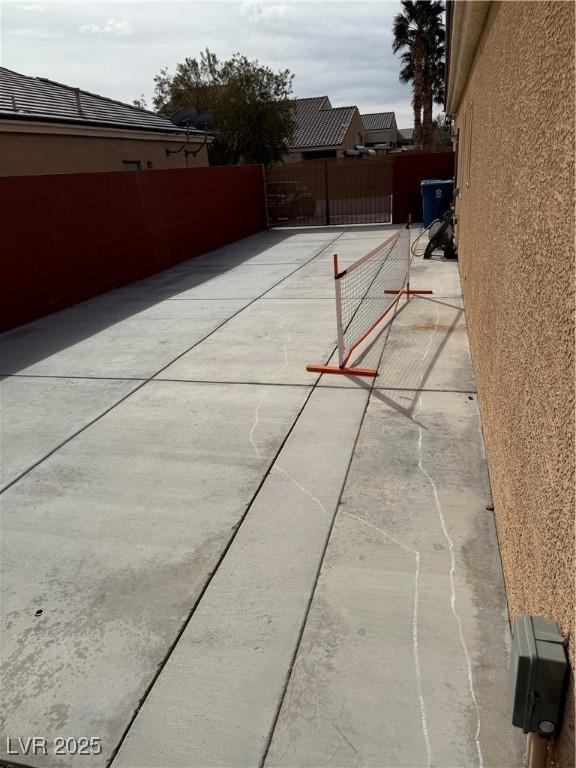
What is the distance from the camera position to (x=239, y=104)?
2739 cm

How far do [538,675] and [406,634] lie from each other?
1240 mm

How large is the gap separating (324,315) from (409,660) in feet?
20.3

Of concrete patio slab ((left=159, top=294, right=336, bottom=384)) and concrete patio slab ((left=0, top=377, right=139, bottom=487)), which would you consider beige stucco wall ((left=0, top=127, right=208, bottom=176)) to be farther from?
concrete patio slab ((left=0, top=377, right=139, bottom=487))

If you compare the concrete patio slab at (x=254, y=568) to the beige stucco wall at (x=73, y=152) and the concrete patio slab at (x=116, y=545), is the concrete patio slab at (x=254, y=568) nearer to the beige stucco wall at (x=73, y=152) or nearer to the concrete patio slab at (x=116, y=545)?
the concrete patio slab at (x=116, y=545)

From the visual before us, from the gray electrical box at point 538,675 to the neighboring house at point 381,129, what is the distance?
63.5 metres

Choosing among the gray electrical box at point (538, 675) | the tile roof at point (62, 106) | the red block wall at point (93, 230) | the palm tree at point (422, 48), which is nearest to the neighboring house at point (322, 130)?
the palm tree at point (422, 48)

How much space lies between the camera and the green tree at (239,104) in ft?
90.3

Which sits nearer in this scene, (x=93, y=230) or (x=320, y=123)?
(x=93, y=230)

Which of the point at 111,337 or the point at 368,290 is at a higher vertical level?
the point at 368,290

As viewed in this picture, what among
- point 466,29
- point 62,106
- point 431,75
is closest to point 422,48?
point 431,75

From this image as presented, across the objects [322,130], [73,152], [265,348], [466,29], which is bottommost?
[265,348]

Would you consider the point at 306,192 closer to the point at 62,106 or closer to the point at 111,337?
the point at 62,106

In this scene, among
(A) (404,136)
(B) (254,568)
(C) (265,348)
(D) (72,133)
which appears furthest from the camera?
(A) (404,136)

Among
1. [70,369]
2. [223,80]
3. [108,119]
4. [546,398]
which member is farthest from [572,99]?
[223,80]
